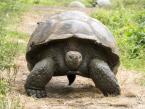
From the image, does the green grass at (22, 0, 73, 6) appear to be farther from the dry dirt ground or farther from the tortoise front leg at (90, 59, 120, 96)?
the tortoise front leg at (90, 59, 120, 96)

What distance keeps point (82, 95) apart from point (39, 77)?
0.56 metres

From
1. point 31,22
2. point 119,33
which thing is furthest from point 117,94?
point 31,22

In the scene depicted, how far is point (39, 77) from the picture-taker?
6148mm

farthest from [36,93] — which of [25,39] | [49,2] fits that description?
[49,2]

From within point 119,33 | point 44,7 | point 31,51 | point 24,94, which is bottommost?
point 44,7

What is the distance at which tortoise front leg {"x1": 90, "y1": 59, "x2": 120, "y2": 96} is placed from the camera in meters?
6.18

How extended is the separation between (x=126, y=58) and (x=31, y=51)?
11.4 feet

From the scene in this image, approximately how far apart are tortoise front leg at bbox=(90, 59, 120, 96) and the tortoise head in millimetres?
183

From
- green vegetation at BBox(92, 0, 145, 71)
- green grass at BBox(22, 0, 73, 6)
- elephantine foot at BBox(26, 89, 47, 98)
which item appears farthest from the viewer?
green grass at BBox(22, 0, 73, 6)

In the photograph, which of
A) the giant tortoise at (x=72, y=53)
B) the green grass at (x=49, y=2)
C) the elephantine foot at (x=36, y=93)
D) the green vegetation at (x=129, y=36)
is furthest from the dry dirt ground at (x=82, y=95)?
the green grass at (x=49, y=2)

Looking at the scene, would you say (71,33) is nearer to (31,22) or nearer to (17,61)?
(17,61)

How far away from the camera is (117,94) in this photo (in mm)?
6324

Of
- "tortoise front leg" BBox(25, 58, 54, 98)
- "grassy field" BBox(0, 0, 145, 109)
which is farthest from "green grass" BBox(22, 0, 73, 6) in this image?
"tortoise front leg" BBox(25, 58, 54, 98)

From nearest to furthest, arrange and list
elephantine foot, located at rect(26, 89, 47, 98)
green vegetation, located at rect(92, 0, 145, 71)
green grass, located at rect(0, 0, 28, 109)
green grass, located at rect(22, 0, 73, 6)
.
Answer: green grass, located at rect(0, 0, 28, 109) → elephantine foot, located at rect(26, 89, 47, 98) → green vegetation, located at rect(92, 0, 145, 71) → green grass, located at rect(22, 0, 73, 6)
